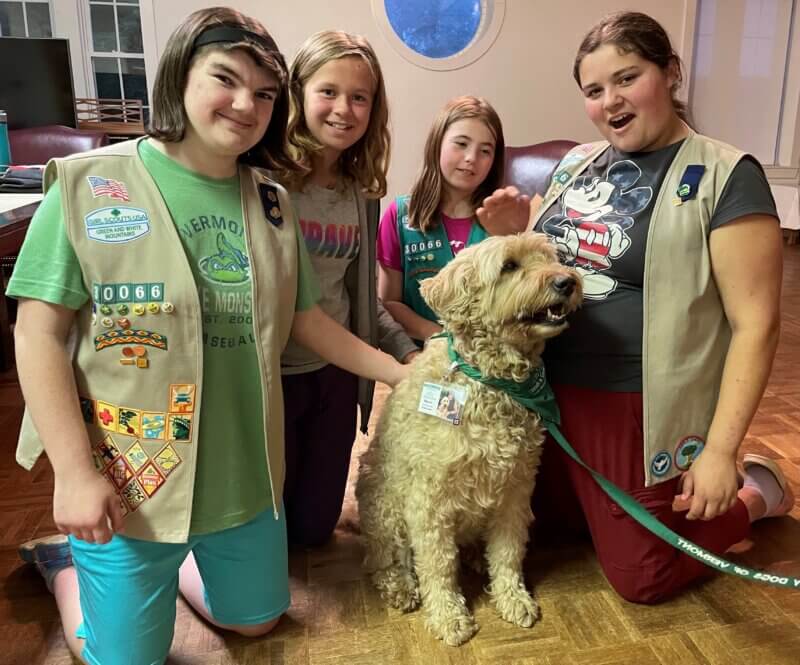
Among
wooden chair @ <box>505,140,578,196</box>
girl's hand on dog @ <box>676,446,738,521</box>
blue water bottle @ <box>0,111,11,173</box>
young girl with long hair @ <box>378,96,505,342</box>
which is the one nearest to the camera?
girl's hand on dog @ <box>676,446,738,521</box>

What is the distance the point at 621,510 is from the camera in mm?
1773

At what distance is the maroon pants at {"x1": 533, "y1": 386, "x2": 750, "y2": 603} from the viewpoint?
1746 millimetres

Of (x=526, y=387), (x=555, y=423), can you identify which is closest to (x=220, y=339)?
(x=526, y=387)

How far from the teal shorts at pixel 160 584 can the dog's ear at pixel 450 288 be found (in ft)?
2.12

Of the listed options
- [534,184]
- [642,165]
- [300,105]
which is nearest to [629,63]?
[642,165]

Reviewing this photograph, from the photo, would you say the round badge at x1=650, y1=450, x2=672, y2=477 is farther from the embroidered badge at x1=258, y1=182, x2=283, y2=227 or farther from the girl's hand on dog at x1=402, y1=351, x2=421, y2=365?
the embroidered badge at x1=258, y1=182, x2=283, y2=227

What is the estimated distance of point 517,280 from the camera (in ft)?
4.94

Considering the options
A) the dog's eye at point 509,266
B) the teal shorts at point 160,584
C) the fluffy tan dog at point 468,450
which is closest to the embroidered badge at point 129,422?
the teal shorts at point 160,584

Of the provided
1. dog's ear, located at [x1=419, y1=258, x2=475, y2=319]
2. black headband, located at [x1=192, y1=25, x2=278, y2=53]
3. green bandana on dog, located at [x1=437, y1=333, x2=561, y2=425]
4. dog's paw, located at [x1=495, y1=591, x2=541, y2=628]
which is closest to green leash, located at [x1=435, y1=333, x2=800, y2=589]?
green bandana on dog, located at [x1=437, y1=333, x2=561, y2=425]

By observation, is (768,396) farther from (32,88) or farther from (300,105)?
(32,88)

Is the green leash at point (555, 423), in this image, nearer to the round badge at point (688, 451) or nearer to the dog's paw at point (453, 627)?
the round badge at point (688, 451)

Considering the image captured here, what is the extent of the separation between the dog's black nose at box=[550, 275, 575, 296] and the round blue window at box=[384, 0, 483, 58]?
173 inches

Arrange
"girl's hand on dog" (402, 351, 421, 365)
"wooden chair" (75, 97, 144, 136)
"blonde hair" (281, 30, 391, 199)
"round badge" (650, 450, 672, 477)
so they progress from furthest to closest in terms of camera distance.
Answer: "wooden chair" (75, 97, 144, 136), "girl's hand on dog" (402, 351, 421, 365), "blonde hair" (281, 30, 391, 199), "round badge" (650, 450, 672, 477)

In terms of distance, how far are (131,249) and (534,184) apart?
12.9 feet
